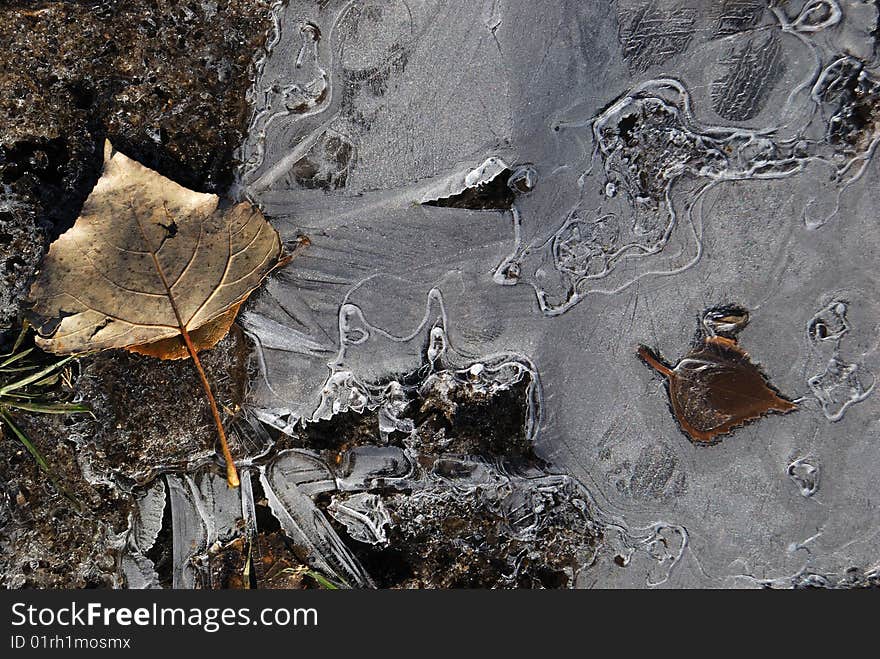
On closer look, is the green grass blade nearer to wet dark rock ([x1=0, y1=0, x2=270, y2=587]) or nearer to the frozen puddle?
wet dark rock ([x1=0, y1=0, x2=270, y2=587])

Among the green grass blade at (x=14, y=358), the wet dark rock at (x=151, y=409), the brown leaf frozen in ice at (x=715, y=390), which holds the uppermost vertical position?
the brown leaf frozen in ice at (x=715, y=390)

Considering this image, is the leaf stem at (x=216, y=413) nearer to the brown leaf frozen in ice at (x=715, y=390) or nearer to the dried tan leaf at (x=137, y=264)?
the dried tan leaf at (x=137, y=264)

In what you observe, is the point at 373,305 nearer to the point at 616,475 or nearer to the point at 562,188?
the point at 562,188

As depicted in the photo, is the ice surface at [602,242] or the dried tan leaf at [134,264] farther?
the ice surface at [602,242]

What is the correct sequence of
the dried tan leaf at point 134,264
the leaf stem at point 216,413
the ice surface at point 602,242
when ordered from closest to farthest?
the dried tan leaf at point 134,264, the leaf stem at point 216,413, the ice surface at point 602,242

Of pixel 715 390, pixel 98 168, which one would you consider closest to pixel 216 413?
→ pixel 98 168

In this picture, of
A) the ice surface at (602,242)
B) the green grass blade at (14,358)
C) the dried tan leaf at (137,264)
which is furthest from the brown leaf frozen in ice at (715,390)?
the green grass blade at (14,358)

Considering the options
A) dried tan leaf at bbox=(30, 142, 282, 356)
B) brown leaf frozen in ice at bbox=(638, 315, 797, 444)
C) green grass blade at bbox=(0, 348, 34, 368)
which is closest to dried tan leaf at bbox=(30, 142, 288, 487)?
dried tan leaf at bbox=(30, 142, 282, 356)
